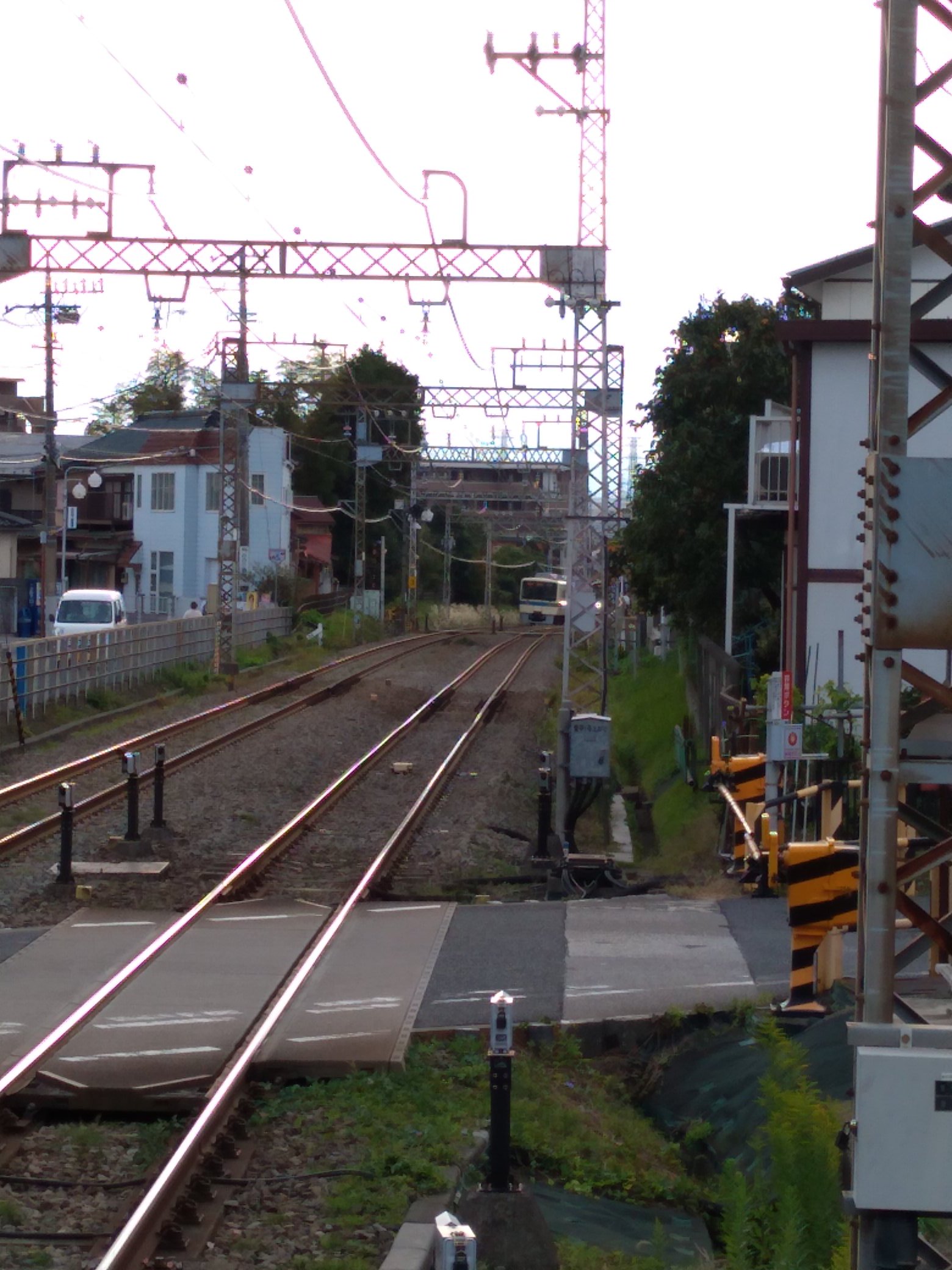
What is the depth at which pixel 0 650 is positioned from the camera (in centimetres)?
2283

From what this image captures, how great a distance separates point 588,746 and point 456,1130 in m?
9.73

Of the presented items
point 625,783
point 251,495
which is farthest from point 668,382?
point 251,495

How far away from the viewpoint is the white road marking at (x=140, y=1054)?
7.22 meters

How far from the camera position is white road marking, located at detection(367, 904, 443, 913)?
11.3 m

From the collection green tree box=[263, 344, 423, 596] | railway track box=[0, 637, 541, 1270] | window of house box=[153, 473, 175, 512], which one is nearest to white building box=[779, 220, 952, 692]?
railway track box=[0, 637, 541, 1270]

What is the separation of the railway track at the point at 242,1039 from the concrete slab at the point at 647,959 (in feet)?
5.53

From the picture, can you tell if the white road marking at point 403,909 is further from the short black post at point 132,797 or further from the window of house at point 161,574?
the window of house at point 161,574

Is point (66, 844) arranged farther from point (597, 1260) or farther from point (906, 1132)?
point (906, 1132)

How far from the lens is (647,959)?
9.57 metres

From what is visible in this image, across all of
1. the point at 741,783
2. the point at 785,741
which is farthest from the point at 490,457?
the point at 785,741

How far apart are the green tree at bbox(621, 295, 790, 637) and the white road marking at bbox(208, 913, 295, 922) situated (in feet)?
52.3

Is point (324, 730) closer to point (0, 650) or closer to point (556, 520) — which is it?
point (0, 650)

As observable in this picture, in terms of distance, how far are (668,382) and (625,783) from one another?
7.32 meters

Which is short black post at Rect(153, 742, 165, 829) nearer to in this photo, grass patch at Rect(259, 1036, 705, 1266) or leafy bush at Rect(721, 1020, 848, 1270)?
grass patch at Rect(259, 1036, 705, 1266)
